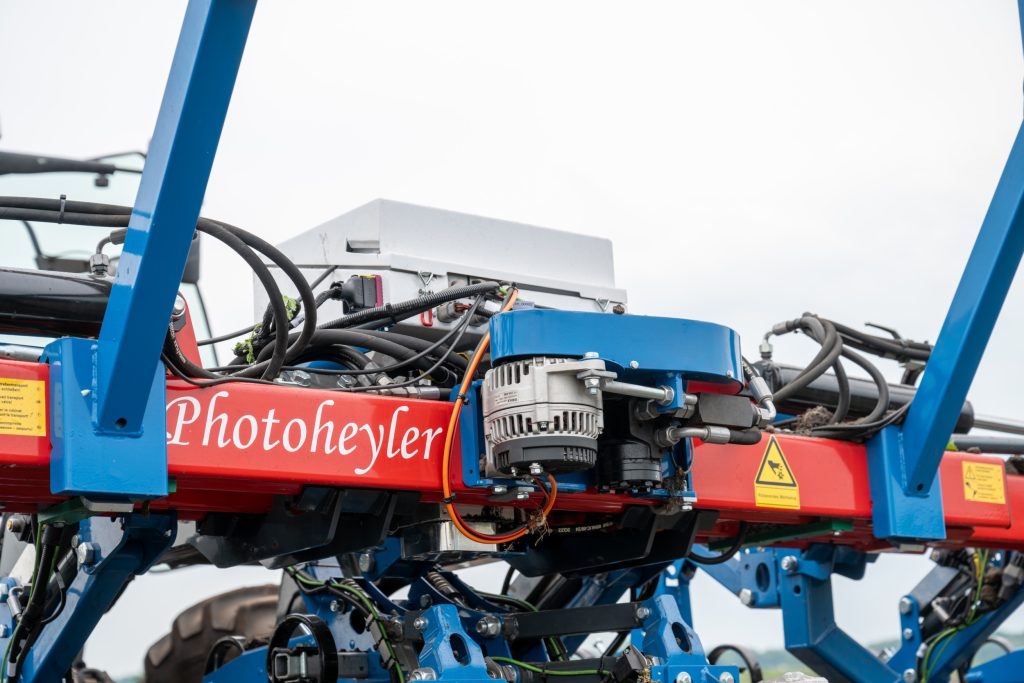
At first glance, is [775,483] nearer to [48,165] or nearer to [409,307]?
[409,307]

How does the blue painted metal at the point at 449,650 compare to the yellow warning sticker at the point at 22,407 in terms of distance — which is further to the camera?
the blue painted metal at the point at 449,650

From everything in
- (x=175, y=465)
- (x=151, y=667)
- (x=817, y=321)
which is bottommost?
(x=151, y=667)

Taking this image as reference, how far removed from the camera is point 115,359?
87.0 inches

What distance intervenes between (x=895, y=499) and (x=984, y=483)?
39 centimetres

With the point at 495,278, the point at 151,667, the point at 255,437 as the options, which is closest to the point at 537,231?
the point at 495,278

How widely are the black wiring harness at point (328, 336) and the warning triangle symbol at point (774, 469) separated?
2.52 feet

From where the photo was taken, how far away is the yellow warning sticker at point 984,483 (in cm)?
358

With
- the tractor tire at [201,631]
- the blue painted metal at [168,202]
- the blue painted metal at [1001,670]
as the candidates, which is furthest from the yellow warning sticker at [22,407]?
the blue painted metal at [1001,670]

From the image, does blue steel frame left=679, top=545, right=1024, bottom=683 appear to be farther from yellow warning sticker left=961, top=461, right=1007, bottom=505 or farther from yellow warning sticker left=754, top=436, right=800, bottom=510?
yellow warning sticker left=754, top=436, right=800, bottom=510

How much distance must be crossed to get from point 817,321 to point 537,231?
0.86m

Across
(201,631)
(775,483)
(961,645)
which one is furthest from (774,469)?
(201,631)

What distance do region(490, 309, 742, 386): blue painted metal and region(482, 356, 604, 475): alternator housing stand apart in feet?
0.12

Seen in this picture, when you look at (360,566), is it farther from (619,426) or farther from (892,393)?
(892,393)

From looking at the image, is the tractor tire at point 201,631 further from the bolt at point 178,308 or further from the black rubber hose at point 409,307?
the bolt at point 178,308
